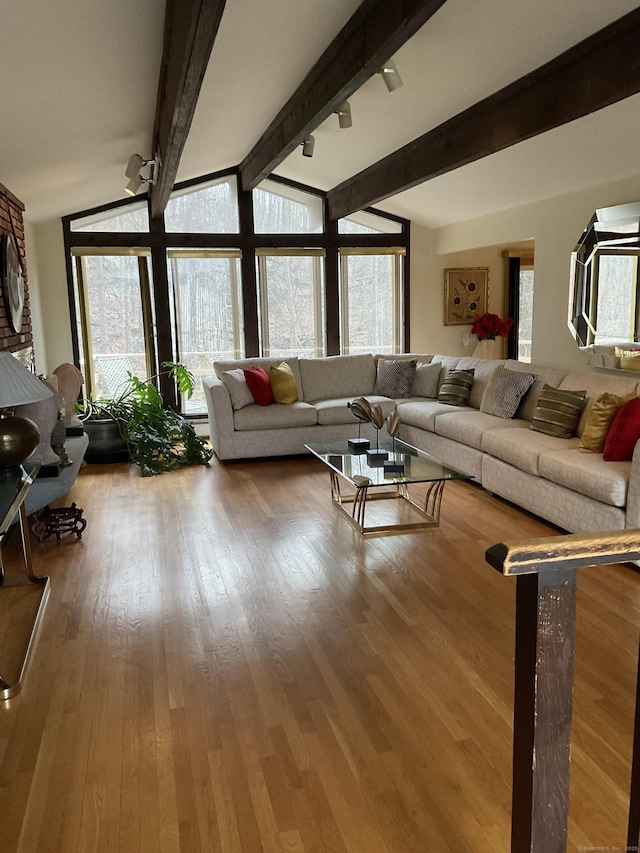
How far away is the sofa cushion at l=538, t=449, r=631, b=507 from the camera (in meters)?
3.67

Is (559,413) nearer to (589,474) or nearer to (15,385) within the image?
(589,474)

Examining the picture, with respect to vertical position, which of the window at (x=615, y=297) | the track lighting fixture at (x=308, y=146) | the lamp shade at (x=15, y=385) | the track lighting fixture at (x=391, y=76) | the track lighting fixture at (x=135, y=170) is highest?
the track lighting fixture at (x=391, y=76)

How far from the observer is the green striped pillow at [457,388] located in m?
6.26

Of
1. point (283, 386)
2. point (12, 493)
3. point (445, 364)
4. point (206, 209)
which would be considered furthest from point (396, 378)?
point (12, 493)

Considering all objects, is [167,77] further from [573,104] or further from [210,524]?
[210,524]

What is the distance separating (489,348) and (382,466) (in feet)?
14.3

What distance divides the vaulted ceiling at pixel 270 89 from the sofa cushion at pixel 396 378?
1.76m

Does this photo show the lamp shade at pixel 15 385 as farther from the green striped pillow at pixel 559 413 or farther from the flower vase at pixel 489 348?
the flower vase at pixel 489 348

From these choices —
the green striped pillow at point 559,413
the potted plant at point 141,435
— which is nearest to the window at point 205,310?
the potted plant at point 141,435

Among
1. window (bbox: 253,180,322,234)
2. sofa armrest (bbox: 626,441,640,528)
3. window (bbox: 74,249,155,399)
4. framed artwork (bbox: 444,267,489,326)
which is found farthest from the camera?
framed artwork (bbox: 444,267,489,326)

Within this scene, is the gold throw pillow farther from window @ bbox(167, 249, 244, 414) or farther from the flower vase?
window @ bbox(167, 249, 244, 414)

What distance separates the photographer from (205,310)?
7.57 meters

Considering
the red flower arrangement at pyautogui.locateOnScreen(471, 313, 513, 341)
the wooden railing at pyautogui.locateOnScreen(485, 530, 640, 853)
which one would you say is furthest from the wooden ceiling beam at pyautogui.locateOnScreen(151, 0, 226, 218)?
the red flower arrangement at pyautogui.locateOnScreen(471, 313, 513, 341)

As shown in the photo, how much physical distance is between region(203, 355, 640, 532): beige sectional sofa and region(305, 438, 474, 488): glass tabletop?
0.52 metres
